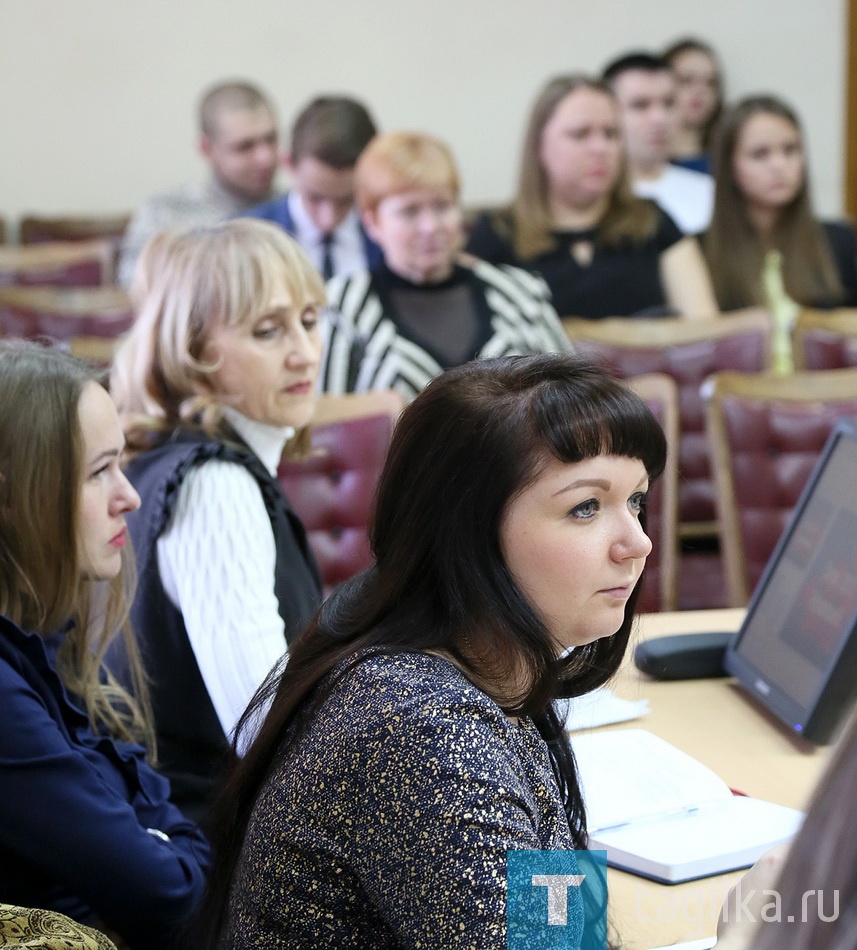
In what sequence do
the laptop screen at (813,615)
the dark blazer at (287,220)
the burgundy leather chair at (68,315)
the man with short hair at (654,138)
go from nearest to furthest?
the laptop screen at (813,615)
the burgundy leather chair at (68,315)
the dark blazer at (287,220)
the man with short hair at (654,138)

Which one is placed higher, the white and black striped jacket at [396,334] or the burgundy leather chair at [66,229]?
the burgundy leather chair at [66,229]

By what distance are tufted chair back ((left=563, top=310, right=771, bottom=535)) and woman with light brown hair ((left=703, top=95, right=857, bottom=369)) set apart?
83 cm

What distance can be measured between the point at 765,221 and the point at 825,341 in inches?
45.2

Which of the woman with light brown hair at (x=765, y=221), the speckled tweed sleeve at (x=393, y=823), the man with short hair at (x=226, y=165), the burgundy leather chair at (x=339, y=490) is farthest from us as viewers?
the man with short hair at (x=226, y=165)

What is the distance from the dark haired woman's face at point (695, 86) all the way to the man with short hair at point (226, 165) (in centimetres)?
269

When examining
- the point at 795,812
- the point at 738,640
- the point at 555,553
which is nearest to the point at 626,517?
the point at 555,553

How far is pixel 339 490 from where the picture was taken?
2.73m

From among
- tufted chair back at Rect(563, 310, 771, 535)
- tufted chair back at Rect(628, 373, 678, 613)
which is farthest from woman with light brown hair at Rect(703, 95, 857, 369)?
tufted chair back at Rect(628, 373, 678, 613)

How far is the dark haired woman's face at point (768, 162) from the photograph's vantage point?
4652 millimetres

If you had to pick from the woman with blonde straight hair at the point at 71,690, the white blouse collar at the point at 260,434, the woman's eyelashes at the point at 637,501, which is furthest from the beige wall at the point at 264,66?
the woman's eyelashes at the point at 637,501

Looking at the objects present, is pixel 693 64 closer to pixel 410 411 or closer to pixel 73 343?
pixel 73 343

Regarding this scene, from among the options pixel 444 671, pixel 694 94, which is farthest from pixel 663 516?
pixel 694 94

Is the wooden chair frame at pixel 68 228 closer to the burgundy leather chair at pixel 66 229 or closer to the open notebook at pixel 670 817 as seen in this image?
the burgundy leather chair at pixel 66 229

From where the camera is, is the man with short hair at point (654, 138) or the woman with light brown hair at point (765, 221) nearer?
the woman with light brown hair at point (765, 221)
